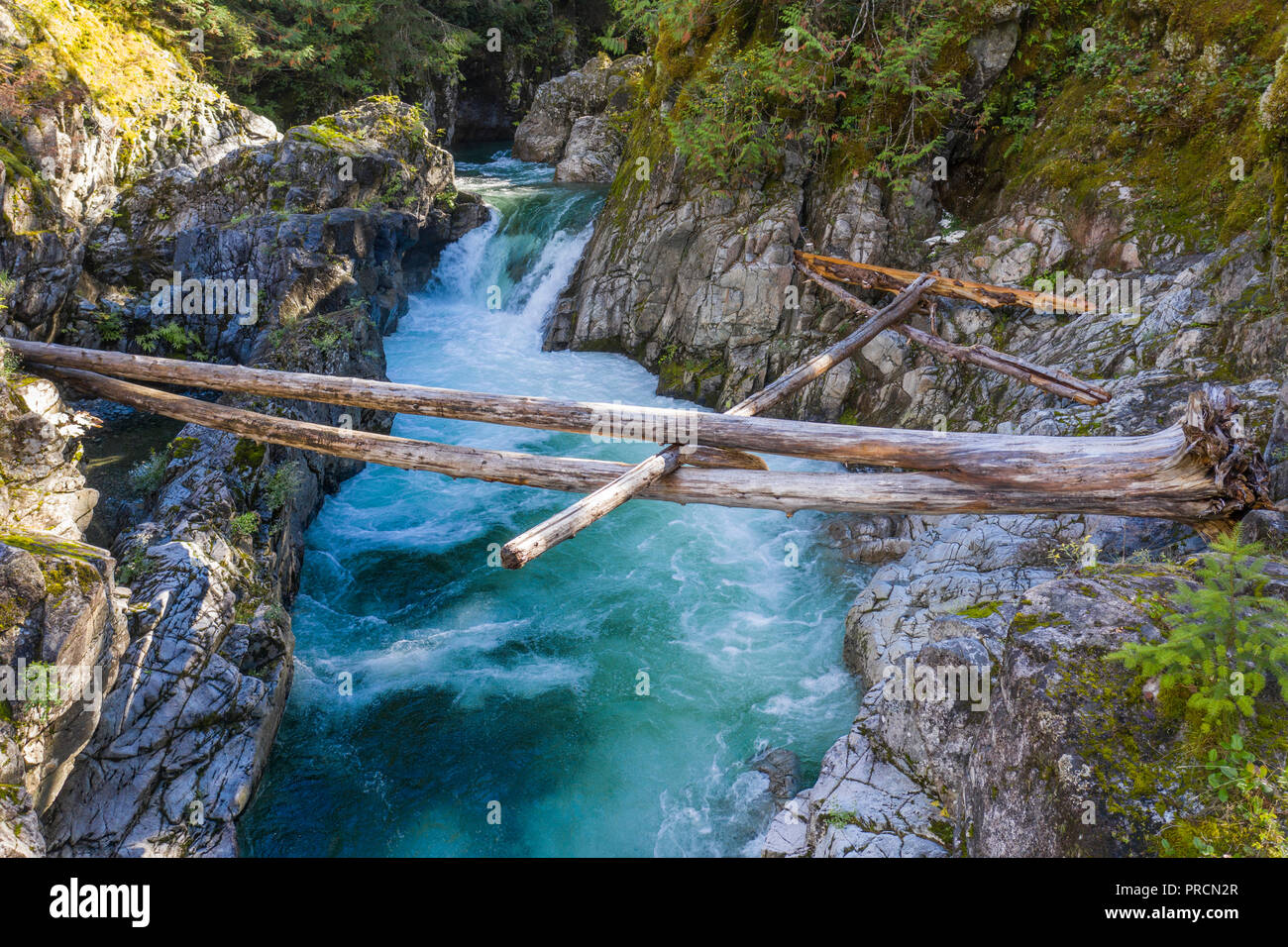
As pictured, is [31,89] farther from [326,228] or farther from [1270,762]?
[1270,762]

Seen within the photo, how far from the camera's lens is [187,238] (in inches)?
498

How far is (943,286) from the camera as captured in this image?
11727mm

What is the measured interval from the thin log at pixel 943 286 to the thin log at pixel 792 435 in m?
6.18

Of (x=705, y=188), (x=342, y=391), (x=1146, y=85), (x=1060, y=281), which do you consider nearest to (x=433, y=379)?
(x=705, y=188)

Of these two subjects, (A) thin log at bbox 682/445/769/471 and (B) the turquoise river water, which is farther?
(B) the turquoise river water

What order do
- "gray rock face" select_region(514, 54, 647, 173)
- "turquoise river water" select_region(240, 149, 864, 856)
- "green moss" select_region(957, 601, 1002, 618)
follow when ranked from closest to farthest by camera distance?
1. "green moss" select_region(957, 601, 1002, 618)
2. "turquoise river water" select_region(240, 149, 864, 856)
3. "gray rock face" select_region(514, 54, 647, 173)

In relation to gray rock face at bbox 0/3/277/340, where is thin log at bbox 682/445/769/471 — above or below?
below

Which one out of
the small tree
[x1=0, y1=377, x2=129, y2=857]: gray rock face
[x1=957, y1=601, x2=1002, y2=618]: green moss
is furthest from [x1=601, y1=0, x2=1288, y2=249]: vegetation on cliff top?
[x1=0, y1=377, x2=129, y2=857]: gray rock face

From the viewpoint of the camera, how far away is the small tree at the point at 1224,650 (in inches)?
141

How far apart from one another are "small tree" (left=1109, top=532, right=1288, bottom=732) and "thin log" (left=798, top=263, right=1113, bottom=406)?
5498 mm

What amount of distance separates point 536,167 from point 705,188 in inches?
504

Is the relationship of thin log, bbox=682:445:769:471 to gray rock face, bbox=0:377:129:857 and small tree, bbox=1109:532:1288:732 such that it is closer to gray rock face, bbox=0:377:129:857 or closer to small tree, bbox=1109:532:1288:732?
small tree, bbox=1109:532:1288:732

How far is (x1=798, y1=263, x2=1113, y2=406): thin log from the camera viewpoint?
875cm

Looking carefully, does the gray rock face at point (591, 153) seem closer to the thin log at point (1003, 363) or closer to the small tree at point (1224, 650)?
the thin log at point (1003, 363)
